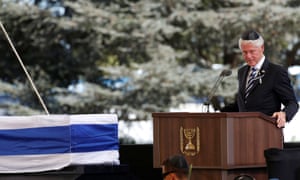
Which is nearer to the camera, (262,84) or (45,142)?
(45,142)

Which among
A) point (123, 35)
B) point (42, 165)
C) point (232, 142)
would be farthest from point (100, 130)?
point (123, 35)

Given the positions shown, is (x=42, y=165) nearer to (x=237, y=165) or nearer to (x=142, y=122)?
(x=237, y=165)

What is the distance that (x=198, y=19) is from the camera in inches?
607

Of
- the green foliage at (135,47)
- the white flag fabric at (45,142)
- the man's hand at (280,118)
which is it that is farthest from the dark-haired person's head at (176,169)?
the green foliage at (135,47)

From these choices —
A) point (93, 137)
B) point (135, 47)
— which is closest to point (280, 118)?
point (93, 137)

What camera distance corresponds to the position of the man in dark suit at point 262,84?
597 centimetres

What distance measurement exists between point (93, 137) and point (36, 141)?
1.28 feet

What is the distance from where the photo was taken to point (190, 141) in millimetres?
5789

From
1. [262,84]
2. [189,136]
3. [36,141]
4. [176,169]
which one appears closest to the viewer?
[176,169]

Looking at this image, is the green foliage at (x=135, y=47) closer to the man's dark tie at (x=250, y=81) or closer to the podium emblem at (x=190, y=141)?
the man's dark tie at (x=250, y=81)

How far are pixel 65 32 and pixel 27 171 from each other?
32.8 ft

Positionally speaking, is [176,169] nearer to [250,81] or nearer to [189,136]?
[189,136]

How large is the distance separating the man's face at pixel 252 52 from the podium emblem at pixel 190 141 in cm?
64

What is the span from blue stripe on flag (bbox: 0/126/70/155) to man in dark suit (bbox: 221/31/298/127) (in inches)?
50.4
